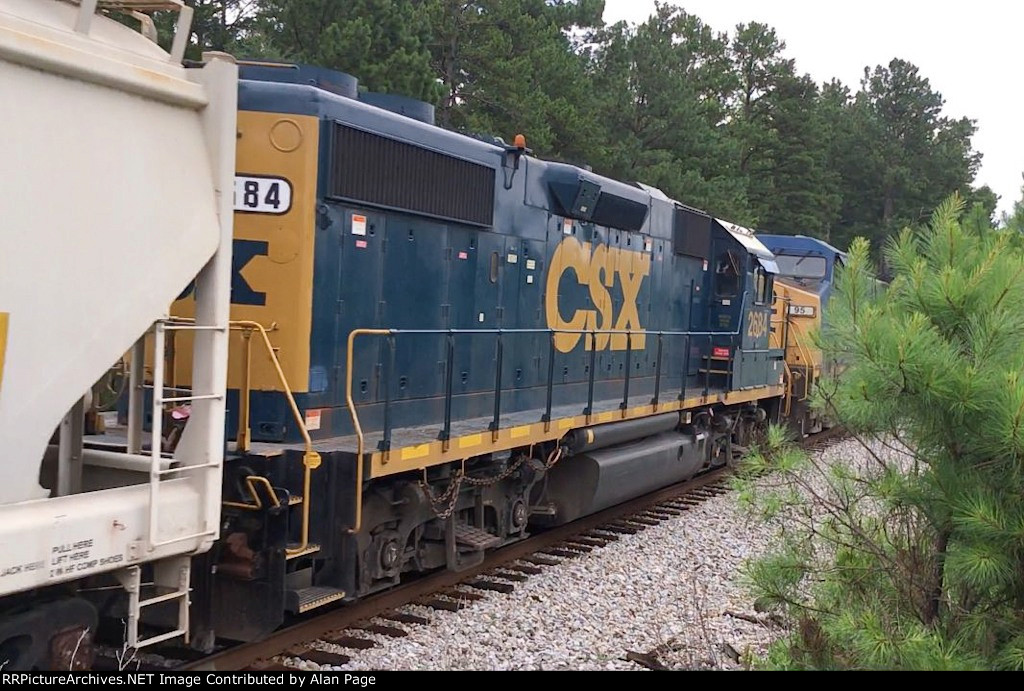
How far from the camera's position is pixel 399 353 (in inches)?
288

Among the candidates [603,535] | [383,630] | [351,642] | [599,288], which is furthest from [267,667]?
[599,288]

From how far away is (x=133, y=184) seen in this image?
402 cm

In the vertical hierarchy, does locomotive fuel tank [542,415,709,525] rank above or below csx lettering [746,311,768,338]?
below

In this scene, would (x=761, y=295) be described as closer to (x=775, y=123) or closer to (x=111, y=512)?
(x=111, y=512)

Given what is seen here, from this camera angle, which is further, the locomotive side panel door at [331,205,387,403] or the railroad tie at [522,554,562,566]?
the railroad tie at [522,554,562,566]

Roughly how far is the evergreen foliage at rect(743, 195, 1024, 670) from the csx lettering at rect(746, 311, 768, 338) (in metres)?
8.20

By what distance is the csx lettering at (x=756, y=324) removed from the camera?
13047mm

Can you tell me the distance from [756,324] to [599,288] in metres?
3.94

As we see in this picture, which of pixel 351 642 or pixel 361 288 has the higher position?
pixel 361 288

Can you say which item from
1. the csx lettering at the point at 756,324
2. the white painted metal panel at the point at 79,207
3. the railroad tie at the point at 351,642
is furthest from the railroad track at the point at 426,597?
the csx lettering at the point at 756,324

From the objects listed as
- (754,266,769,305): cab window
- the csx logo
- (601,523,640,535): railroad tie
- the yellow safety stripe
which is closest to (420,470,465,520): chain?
the yellow safety stripe

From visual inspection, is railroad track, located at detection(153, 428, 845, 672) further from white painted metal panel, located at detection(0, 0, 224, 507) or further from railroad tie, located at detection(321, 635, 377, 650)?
white painted metal panel, located at detection(0, 0, 224, 507)

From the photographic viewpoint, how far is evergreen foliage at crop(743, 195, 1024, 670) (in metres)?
3.78

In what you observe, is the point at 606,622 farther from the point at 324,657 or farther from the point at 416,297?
the point at 416,297
